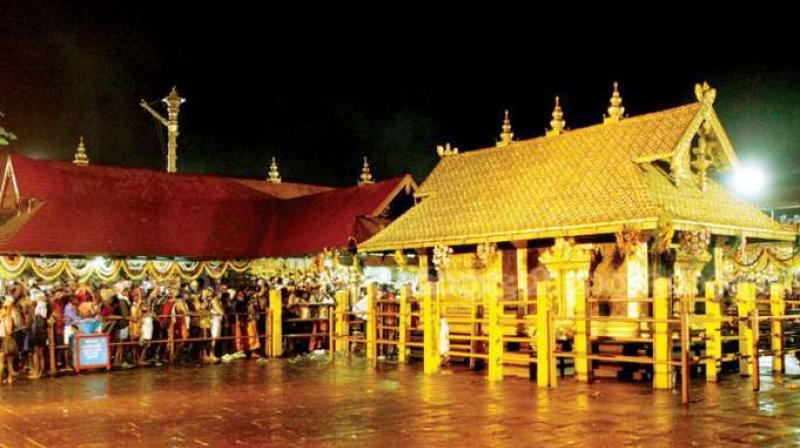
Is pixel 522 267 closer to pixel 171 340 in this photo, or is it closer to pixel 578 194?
pixel 578 194

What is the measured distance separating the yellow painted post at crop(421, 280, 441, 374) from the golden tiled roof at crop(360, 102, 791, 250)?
2291 millimetres

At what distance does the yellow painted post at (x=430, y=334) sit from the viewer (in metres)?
15.7

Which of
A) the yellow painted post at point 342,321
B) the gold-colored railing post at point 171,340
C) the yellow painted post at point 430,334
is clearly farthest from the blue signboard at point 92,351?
the yellow painted post at point 430,334

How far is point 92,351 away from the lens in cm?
1655

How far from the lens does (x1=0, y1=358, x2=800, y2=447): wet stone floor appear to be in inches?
355

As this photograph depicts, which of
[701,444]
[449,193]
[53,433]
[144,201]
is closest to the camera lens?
[701,444]

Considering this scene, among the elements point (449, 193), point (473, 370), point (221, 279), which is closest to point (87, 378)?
point (473, 370)

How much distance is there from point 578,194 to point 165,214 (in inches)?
603

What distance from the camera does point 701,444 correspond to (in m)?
8.41

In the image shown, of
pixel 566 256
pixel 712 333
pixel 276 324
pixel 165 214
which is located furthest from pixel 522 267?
pixel 165 214

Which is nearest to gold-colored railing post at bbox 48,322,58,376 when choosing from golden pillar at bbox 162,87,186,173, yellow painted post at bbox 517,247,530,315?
yellow painted post at bbox 517,247,530,315

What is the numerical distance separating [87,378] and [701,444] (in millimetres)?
11615

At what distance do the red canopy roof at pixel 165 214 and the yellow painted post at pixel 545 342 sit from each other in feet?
39.6

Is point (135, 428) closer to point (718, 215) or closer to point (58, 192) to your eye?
point (718, 215)
